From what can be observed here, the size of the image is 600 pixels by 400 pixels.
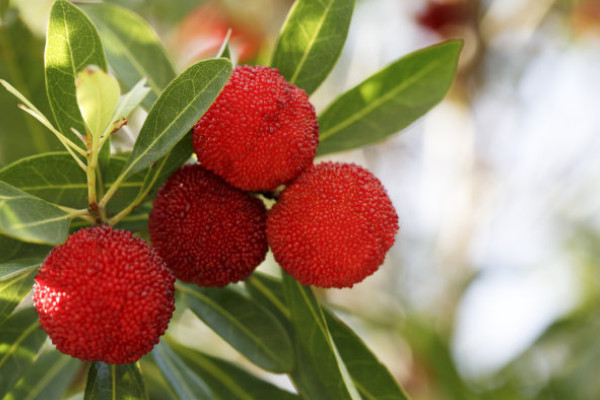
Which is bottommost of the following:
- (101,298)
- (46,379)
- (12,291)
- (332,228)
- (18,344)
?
(46,379)

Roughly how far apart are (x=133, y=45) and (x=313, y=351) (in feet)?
1.91

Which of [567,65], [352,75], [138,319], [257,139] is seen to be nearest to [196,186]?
[257,139]

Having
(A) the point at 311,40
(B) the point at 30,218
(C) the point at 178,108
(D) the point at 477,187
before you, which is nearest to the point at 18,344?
(B) the point at 30,218

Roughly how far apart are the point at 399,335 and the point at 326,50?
4.31ft

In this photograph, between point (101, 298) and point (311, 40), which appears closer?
point (101, 298)

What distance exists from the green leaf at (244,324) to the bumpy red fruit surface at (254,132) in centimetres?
26

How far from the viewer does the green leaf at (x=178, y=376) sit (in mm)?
1079

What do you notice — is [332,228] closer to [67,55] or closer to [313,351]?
[313,351]

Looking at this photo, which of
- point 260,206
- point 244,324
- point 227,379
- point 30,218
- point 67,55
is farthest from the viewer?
point 227,379

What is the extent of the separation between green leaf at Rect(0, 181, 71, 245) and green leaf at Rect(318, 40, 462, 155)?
51 centimetres

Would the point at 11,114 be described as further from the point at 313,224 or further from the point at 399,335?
the point at 399,335

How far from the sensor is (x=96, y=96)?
2.38 feet

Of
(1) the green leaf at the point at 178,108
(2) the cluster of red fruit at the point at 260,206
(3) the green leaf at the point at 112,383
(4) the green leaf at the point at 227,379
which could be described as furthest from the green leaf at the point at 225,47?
(4) the green leaf at the point at 227,379

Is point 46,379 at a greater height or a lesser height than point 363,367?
lesser
